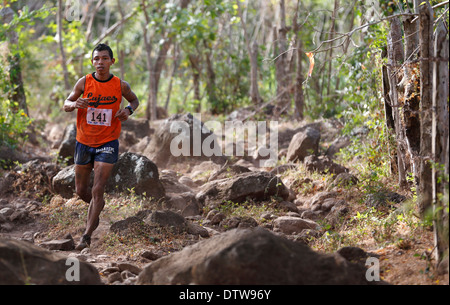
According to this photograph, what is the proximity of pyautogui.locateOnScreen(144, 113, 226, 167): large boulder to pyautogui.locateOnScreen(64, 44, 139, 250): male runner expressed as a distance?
3890mm

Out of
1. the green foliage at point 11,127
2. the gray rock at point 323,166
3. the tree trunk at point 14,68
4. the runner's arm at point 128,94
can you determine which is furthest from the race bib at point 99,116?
the tree trunk at point 14,68

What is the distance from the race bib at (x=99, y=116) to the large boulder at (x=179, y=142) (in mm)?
3978

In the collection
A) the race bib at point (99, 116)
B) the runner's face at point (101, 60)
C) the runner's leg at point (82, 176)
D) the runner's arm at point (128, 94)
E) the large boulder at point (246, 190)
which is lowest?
the large boulder at point (246, 190)

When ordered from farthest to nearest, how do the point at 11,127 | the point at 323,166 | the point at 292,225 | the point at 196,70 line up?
1. the point at 196,70
2. the point at 11,127
3. the point at 323,166
4. the point at 292,225

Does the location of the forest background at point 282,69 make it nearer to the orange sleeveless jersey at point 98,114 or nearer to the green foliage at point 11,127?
the green foliage at point 11,127

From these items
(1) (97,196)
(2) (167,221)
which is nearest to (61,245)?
(1) (97,196)

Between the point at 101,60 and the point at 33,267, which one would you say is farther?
the point at 101,60

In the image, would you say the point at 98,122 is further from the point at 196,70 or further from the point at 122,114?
the point at 196,70

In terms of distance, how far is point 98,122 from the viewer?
532 centimetres

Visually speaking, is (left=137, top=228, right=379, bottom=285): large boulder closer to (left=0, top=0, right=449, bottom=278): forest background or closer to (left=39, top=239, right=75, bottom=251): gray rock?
(left=0, top=0, right=449, bottom=278): forest background

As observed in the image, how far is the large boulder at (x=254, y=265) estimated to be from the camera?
3.28 m

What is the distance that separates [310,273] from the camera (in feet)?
11.1

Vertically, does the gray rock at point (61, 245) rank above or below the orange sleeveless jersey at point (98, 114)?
below

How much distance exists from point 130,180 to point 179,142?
2.38 meters
